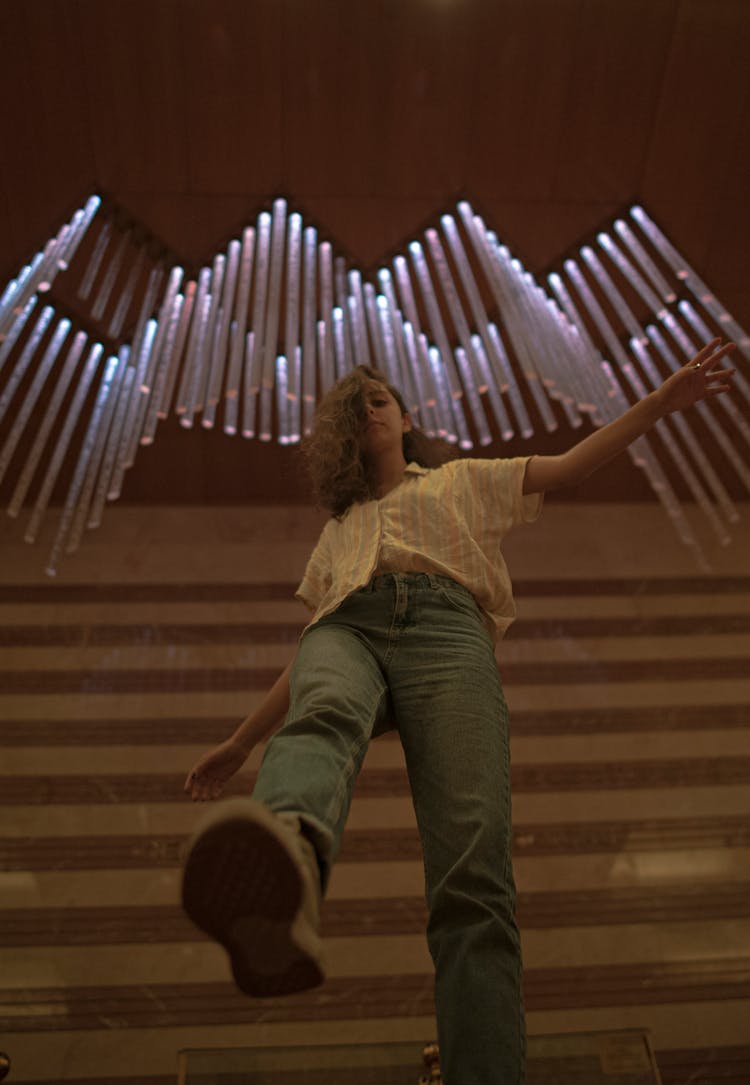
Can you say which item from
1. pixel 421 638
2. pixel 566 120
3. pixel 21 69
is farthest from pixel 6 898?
pixel 566 120

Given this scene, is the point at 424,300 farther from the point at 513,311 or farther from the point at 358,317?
the point at 513,311

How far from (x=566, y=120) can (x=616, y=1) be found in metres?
0.45

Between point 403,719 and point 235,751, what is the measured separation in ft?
1.44

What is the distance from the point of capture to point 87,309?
4.09 meters

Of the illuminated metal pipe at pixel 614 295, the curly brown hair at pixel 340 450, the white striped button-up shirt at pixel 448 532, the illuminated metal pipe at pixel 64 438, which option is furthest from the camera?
the illuminated metal pipe at pixel 64 438

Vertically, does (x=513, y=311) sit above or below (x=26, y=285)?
below

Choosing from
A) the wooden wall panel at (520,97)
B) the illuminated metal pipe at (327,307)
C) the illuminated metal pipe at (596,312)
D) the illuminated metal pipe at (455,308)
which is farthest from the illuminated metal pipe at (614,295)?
the illuminated metal pipe at (327,307)

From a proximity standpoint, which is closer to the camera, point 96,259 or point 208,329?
point 96,259

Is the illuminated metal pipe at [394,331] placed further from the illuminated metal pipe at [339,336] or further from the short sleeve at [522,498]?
the short sleeve at [522,498]

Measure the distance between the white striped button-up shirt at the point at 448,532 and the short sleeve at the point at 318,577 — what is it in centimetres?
6

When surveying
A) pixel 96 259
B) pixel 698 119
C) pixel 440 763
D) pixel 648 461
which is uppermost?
pixel 698 119

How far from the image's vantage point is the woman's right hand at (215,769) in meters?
1.86

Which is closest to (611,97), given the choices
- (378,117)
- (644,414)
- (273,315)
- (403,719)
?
(378,117)

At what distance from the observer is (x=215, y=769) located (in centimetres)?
188
